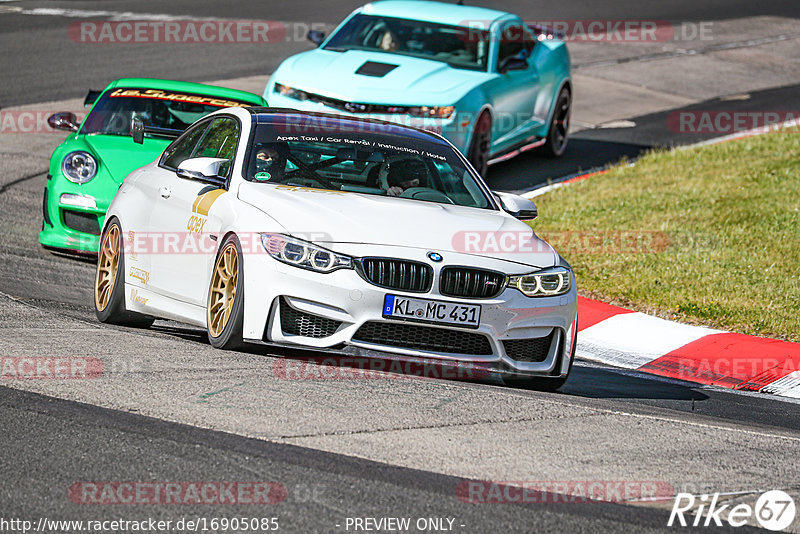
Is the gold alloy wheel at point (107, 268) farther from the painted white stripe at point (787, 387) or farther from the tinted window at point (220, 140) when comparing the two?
the painted white stripe at point (787, 387)

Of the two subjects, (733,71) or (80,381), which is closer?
(80,381)

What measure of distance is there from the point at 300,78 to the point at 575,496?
9.05m

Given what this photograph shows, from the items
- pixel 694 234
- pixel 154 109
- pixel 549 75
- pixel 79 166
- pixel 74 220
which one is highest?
pixel 549 75

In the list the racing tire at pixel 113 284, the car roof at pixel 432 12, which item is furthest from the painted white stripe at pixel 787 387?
the car roof at pixel 432 12

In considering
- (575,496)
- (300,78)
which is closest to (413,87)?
(300,78)

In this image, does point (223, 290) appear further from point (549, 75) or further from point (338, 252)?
point (549, 75)

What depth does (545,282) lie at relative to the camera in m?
7.30

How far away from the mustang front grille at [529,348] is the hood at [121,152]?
4.59 m

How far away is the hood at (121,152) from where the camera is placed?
10.9 m

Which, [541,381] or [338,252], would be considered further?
[541,381]

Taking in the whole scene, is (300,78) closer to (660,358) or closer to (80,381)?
(660,358)

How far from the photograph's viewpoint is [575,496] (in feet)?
17.0

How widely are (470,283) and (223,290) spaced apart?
1358mm

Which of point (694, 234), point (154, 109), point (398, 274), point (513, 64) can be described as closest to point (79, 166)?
point (154, 109)
